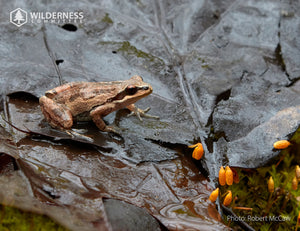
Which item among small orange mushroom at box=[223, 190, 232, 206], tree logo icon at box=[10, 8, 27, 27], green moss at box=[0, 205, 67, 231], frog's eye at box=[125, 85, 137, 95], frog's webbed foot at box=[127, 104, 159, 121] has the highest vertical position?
tree logo icon at box=[10, 8, 27, 27]

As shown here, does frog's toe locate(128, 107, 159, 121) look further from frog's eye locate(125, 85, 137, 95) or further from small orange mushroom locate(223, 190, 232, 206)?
small orange mushroom locate(223, 190, 232, 206)

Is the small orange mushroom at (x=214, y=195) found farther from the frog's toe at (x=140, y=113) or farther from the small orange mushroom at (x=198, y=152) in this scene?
the frog's toe at (x=140, y=113)

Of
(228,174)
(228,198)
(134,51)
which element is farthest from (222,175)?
(134,51)

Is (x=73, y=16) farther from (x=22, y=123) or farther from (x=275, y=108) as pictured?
(x=275, y=108)

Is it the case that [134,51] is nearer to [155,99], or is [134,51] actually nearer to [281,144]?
[155,99]

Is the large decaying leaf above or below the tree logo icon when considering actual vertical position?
below

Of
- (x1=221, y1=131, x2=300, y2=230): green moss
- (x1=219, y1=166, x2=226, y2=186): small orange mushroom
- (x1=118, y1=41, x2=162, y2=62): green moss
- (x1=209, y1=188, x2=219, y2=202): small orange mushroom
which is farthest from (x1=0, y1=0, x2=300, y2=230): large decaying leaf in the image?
(x1=221, y1=131, x2=300, y2=230): green moss
